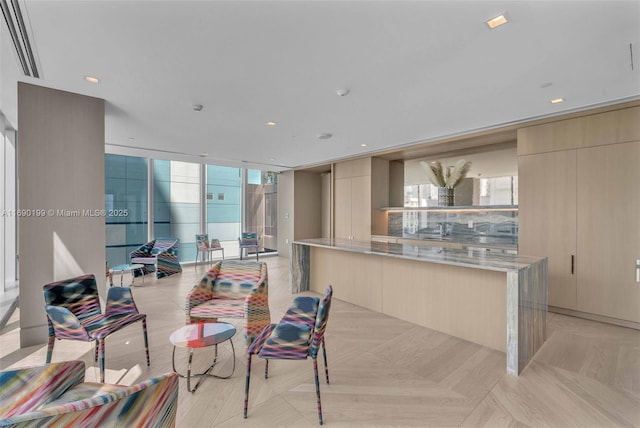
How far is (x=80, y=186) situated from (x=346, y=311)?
3.62 metres

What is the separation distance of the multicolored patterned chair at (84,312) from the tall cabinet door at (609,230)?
5193 millimetres

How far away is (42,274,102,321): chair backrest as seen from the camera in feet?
8.25

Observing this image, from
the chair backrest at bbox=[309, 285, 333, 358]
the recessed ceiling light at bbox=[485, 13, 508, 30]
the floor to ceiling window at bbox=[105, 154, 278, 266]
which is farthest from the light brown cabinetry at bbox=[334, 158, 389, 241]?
the chair backrest at bbox=[309, 285, 333, 358]

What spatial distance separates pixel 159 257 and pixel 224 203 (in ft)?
9.08

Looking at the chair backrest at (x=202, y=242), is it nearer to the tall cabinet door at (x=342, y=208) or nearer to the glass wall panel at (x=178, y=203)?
the glass wall panel at (x=178, y=203)

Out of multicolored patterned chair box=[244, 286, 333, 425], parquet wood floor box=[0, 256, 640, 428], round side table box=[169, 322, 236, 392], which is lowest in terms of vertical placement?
parquet wood floor box=[0, 256, 640, 428]

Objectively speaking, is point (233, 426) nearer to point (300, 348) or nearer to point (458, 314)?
point (300, 348)

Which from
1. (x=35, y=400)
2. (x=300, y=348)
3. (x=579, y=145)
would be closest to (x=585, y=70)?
(x=579, y=145)

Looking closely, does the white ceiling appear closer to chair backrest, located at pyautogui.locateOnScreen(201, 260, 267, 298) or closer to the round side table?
chair backrest, located at pyautogui.locateOnScreen(201, 260, 267, 298)

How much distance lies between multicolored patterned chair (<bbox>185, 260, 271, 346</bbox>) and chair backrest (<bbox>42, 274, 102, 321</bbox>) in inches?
34.7

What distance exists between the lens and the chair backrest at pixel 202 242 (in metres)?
7.32

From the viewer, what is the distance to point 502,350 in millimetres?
2859

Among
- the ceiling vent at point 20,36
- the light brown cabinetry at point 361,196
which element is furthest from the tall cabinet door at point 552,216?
the ceiling vent at point 20,36

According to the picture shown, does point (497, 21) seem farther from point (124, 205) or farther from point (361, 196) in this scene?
point (124, 205)
